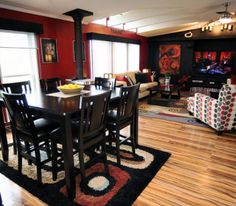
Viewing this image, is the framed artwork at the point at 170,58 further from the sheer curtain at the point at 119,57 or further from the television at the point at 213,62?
the sheer curtain at the point at 119,57

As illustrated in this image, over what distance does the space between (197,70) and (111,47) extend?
383 centimetres

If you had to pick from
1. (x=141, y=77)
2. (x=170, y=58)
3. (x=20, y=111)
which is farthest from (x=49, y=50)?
(x=170, y=58)

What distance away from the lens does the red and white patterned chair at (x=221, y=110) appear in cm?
322

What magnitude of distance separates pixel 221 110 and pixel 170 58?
218 inches

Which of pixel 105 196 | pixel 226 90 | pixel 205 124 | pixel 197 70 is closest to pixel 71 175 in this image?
pixel 105 196

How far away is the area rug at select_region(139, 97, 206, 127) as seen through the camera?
4.39 m

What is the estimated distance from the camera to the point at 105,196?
1.99m

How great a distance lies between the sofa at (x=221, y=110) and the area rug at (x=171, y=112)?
0.42 meters

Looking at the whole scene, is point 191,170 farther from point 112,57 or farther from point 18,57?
point 112,57

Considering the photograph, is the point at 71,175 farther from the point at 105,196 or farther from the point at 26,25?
the point at 26,25

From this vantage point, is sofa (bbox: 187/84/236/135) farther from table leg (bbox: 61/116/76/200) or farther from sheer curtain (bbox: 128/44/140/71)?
sheer curtain (bbox: 128/44/140/71)

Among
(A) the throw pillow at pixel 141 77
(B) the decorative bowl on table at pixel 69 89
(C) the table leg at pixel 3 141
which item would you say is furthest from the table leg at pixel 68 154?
(A) the throw pillow at pixel 141 77

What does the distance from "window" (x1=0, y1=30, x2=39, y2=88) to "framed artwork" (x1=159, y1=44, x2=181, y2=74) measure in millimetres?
5928

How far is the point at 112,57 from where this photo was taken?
655 cm
